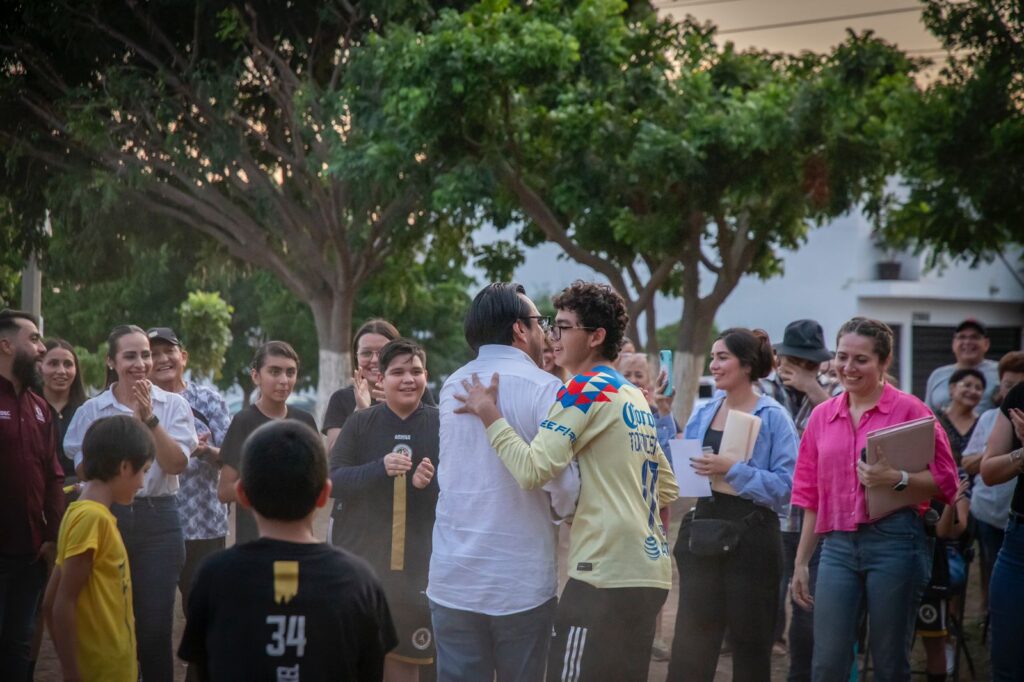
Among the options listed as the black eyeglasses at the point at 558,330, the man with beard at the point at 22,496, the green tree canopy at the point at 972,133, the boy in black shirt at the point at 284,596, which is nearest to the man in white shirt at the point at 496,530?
the black eyeglasses at the point at 558,330

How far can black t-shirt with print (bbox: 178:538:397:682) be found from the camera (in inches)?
126

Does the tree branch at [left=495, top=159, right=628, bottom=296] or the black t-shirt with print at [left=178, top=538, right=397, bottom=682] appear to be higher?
the tree branch at [left=495, top=159, right=628, bottom=296]

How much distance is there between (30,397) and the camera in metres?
5.87

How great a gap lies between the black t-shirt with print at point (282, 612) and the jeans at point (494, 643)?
115 cm

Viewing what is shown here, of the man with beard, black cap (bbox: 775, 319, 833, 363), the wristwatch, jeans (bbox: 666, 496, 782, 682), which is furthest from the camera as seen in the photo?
black cap (bbox: 775, 319, 833, 363)

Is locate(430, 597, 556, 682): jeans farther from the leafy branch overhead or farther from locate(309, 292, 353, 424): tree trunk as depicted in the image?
locate(309, 292, 353, 424): tree trunk

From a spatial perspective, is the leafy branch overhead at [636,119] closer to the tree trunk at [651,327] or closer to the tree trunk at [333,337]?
the tree trunk at [651,327]

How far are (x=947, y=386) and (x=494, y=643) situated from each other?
6.12 metres

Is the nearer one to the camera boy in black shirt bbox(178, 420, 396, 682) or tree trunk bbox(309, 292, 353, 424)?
boy in black shirt bbox(178, 420, 396, 682)

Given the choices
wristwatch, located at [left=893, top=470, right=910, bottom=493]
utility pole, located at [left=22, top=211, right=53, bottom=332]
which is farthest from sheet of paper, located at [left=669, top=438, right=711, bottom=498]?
utility pole, located at [left=22, top=211, right=53, bottom=332]

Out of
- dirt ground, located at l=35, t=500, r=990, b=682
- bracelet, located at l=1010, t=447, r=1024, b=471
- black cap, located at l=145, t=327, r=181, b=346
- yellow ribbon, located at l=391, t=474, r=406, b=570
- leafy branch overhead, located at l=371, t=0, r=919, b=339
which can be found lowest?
dirt ground, located at l=35, t=500, r=990, b=682

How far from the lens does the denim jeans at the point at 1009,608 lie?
17.4 ft

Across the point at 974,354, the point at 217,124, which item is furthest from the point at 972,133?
the point at 217,124

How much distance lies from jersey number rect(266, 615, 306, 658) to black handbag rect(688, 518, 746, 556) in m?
2.66
